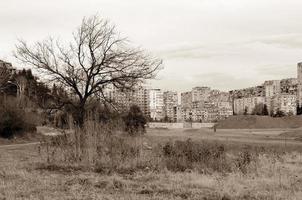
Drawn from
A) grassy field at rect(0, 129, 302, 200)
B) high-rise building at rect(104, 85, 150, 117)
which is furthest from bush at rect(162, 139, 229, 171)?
high-rise building at rect(104, 85, 150, 117)

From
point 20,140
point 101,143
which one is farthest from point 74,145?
point 20,140

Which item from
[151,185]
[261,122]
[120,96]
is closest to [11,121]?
[120,96]

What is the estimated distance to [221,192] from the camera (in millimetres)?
10328

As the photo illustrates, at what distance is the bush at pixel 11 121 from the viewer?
41.1 m

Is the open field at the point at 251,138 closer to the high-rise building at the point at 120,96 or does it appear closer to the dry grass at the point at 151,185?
the high-rise building at the point at 120,96

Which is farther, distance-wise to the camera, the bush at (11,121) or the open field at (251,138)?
the bush at (11,121)

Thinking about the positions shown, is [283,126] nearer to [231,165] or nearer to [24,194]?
[231,165]

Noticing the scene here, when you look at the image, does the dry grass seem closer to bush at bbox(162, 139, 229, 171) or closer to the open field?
bush at bbox(162, 139, 229, 171)

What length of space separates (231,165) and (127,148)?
375cm

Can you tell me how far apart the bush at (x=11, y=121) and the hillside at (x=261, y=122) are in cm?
6691

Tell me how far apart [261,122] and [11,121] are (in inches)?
2801

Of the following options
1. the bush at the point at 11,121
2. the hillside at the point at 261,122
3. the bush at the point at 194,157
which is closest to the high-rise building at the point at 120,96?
the bush at the point at 11,121

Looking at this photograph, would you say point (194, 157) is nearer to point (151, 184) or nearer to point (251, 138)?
point (151, 184)

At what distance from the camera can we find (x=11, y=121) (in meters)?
41.6
